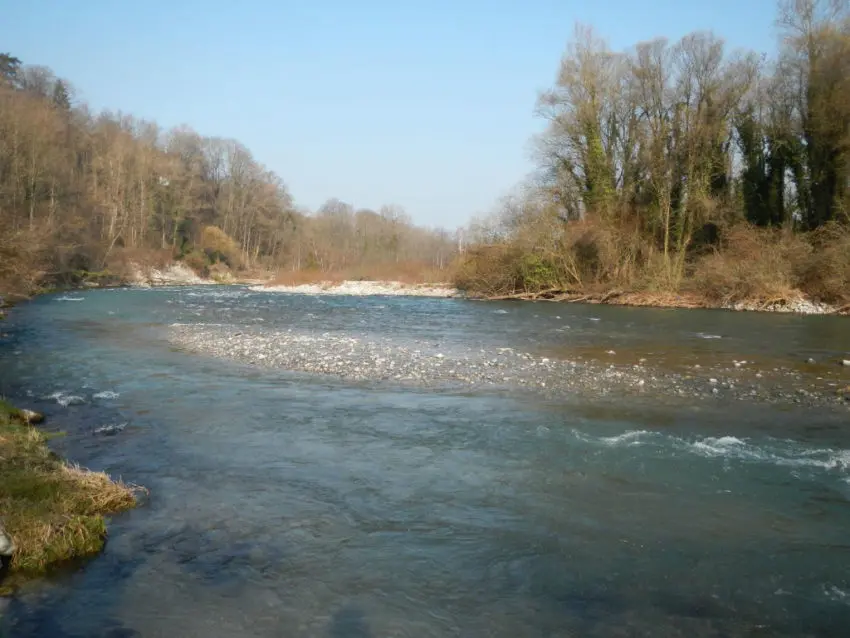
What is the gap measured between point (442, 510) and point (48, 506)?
416 centimetres

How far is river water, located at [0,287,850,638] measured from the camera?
5.14 m

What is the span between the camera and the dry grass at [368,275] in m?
61.1

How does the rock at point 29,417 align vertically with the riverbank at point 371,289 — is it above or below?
below

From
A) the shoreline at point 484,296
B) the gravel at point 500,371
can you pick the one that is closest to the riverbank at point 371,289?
the shoreline at point 484,296

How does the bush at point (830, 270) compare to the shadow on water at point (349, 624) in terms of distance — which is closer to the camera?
the shadow on water at point (349, 624)

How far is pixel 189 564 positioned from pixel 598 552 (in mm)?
3953

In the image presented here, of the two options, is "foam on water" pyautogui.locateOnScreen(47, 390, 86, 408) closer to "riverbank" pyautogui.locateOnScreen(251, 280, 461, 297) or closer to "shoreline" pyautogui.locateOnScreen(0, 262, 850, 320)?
"shoreline" pyautogui.locateOnScreen(0, 262, 850, 320)

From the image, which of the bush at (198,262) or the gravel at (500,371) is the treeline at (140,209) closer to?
the bush at (198,262)

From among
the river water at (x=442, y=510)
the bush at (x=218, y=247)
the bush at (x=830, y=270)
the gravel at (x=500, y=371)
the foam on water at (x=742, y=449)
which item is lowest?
the river water at (x=442, y=510)

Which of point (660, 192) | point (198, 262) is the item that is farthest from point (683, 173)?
point (198, 262)

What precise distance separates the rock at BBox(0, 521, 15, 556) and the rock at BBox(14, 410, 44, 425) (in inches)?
199

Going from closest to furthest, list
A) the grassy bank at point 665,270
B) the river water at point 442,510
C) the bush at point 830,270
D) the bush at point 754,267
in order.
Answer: the river water at point 442,510 → the bush at point 830,270 → the grassy bank at point 665,270 → the bush at point 754,267

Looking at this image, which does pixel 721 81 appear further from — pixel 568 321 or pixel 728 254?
pixel 568 321

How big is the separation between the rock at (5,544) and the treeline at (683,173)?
37933 mm
